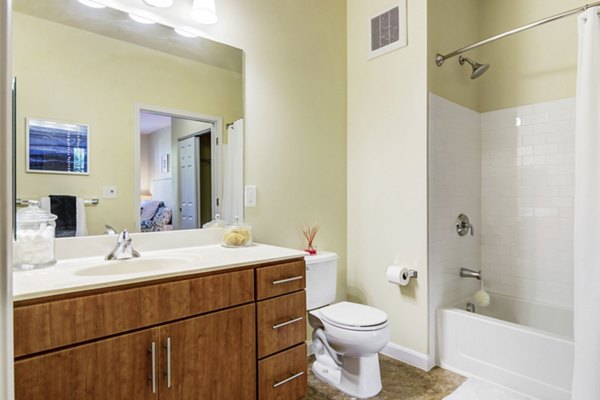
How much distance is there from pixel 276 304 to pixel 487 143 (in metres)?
2.18

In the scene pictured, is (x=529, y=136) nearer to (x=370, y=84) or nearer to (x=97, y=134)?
(x=370, y=84)

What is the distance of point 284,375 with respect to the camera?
1560 millimetres

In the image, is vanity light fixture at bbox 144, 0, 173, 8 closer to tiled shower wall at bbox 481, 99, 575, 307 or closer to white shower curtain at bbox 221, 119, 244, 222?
white shower curtain at bbox 221, 119, 244, 222

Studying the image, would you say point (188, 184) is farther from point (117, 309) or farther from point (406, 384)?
point (406, 384)

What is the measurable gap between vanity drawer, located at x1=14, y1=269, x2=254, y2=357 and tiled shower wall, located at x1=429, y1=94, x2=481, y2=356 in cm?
139

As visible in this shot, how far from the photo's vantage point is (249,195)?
205 cm

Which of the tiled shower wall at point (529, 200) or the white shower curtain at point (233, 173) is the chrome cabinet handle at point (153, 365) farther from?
the tiled shower wall at point (529, 200)

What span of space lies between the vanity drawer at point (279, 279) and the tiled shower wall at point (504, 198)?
100cm

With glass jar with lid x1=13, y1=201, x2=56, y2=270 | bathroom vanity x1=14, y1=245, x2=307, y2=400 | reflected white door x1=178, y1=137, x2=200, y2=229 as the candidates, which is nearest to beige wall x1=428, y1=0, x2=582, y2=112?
reflected white door x1=178, y1=137, x2=200, y2=229

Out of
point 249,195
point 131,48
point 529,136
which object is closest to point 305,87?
point 249,195

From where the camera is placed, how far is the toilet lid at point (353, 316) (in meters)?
1.78

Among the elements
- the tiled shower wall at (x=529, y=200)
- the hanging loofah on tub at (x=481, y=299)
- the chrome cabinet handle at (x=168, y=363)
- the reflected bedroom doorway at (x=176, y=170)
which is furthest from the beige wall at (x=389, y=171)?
the chrome cabinet handle at (x=168, y=363)

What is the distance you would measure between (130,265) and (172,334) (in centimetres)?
44

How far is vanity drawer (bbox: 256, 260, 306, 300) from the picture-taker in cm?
147
